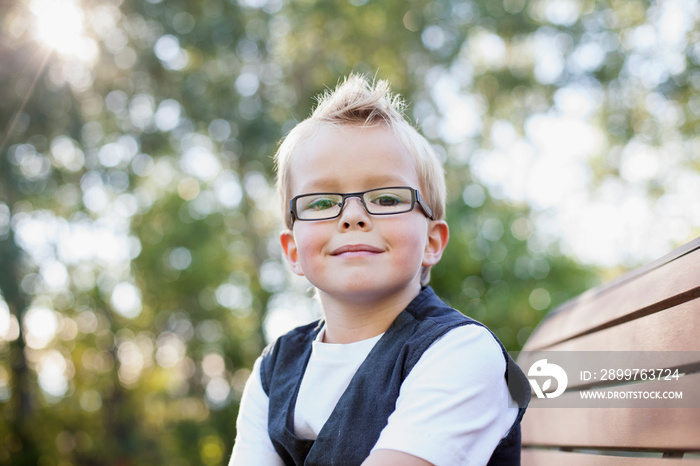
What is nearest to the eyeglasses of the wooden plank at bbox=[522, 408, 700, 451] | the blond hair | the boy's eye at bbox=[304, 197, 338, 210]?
the boy's eye at bbox=[304, 197, 338, 210]

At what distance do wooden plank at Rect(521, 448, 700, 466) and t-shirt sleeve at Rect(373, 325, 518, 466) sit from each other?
24cm

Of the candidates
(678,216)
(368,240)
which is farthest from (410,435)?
(678,216)

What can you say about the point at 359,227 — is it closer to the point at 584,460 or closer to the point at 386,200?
the point at 386,200

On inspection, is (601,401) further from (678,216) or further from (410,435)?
(678,216)

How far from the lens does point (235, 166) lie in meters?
14.0

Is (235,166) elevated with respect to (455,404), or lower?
elevated

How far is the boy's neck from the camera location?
1.67 metres

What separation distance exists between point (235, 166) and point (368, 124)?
1263 cm

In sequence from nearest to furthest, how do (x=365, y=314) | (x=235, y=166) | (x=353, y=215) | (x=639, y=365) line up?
1. (x=639, y=365)
2. (x=353, y=215)
3. (x=365, y=314)
4. (x=235, y=166)

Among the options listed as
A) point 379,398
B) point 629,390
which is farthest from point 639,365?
point 379,398

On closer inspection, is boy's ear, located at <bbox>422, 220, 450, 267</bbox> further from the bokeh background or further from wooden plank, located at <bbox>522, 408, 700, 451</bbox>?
the bokeh background

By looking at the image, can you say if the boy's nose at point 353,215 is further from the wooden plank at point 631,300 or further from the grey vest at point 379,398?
the wooden plank at point 631,300

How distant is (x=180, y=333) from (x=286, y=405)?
1310 cm

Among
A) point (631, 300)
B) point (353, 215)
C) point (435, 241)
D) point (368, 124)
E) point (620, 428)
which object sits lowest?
point (620, 428)
